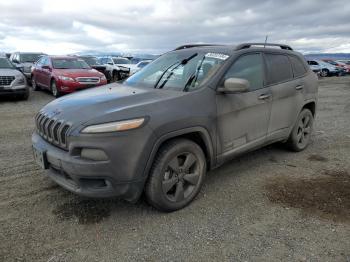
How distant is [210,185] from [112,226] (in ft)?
4.74

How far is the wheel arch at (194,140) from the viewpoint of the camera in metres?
3.16

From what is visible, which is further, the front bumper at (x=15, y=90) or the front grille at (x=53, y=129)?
the front bumper at (x=15, y=90)

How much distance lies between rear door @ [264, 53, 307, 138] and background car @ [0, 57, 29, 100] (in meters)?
9.05

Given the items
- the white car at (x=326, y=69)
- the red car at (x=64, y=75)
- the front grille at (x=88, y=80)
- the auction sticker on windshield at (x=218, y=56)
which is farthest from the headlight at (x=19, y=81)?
the white car at (x=326, y=69)

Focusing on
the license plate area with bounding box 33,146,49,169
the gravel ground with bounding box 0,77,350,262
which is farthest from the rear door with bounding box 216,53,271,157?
the license plate area with bounding box 33,146,49,169

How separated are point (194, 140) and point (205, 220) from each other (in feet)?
2.83

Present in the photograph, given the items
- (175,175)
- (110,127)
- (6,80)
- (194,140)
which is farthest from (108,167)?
(6,80)

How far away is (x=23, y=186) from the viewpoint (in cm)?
409

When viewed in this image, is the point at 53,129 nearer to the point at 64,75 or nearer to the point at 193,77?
the point at 193,77

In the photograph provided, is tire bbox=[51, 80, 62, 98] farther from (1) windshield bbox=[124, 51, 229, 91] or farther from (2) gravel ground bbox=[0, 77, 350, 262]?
(1) windshield bbox=[124, 51, 229, 91]

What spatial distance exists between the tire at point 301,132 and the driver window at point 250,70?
4.20 ft

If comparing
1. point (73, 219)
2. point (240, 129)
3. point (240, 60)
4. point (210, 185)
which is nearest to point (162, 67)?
point (240, 60)

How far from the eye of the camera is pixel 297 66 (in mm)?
5281

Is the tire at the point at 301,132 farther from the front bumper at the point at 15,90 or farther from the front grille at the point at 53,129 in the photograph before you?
the front bumper at the point at 15,90
